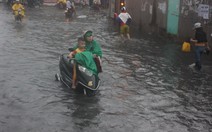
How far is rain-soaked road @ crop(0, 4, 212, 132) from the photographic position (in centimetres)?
892

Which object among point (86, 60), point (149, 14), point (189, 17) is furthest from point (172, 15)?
point (86, 60)

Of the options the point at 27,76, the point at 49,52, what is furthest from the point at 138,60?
the point at 27,76

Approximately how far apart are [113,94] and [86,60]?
120cm

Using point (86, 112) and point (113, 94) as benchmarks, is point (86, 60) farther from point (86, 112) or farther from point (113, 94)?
point (86, 112)

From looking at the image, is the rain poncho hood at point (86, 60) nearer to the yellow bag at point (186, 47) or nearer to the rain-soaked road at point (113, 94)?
the rain-soaked road at point (113, 94)

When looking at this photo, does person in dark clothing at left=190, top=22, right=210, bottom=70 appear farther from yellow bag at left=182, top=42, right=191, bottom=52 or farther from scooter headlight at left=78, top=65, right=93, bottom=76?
scooter headlight at left=78, top=65, right=93, bottom=76

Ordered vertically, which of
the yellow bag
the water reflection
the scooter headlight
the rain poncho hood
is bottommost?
the water reflection

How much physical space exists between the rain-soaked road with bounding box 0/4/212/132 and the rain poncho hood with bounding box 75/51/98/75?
78cm

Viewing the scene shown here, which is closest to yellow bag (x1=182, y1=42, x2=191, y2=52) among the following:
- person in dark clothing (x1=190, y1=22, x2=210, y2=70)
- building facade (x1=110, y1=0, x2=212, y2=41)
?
building facade (x1=110, y1=0, x2=212, y2=41)

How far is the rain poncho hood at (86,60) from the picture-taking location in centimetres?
1092

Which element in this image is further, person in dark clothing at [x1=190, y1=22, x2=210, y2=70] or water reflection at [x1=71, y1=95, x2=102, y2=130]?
person in dark clothing at [x1=190, y1=22, x2=210, y2=70]

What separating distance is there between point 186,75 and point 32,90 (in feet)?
17.4

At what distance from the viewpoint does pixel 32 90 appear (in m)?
11.2

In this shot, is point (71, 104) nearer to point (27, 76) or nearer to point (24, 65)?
point (27, 76)
